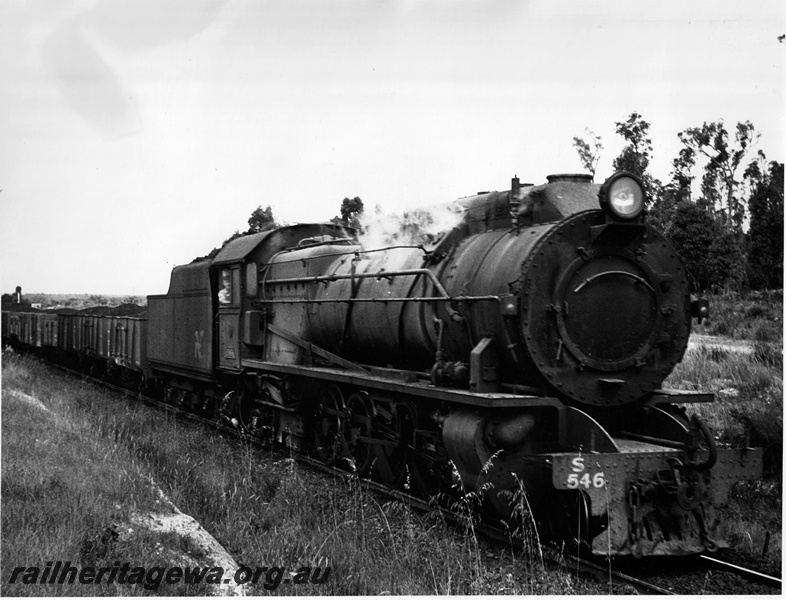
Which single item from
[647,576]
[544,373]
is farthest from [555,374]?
[647,576]

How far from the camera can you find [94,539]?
20.5ft

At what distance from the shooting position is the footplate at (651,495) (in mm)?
6586

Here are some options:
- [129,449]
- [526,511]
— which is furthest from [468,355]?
[129,449]

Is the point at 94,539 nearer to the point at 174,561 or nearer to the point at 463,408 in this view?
the point at 174,561

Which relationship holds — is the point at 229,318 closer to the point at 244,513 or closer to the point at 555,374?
the point at 244,513

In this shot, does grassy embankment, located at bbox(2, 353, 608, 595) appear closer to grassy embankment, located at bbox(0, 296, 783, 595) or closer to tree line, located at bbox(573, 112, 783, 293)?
grassy embankment, located at bbox(0, 296, 783, 595)

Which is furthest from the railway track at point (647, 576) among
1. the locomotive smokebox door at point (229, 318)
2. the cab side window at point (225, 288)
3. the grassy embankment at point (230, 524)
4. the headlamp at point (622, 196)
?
the cab side window at point (225, 288)

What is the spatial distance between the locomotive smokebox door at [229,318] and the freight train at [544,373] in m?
3.11

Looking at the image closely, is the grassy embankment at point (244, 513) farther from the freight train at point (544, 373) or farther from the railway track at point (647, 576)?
the freight train at point (544, 373)

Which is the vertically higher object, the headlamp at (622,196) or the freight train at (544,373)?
the headlamp at (622,196)

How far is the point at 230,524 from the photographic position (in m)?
7.70

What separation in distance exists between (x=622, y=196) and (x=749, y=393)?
647 cm

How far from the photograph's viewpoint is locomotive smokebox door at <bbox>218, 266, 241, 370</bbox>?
13062mm

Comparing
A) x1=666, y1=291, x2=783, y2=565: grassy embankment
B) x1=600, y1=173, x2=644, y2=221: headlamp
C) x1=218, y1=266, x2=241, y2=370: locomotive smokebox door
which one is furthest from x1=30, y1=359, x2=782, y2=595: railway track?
x1=218, y1=266, x2=241, y2=370: locomotive smokebox door
